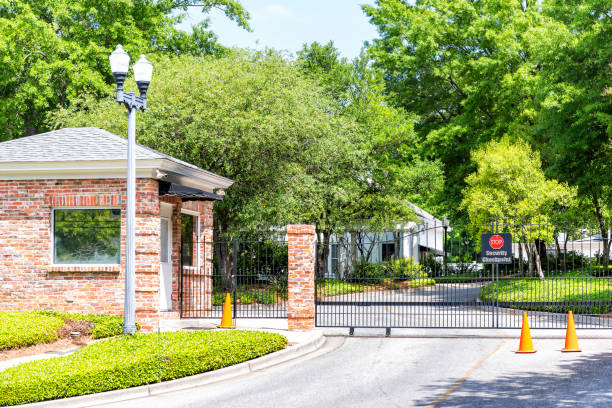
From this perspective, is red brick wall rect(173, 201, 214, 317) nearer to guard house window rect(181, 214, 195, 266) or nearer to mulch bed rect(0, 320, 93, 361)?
guard house window rect(181, 214, 195, 266)

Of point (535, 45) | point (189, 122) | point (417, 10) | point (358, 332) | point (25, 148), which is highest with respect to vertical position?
point (417, 10)

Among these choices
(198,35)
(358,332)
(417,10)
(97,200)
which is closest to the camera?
(97,200)

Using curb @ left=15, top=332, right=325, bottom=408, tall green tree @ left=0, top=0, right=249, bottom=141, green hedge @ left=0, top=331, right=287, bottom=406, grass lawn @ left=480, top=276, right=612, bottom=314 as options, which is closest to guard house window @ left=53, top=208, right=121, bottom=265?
green hedge @ left=0, top=331, right=287, bottom=406

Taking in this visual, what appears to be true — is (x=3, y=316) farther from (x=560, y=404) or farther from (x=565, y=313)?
(x=565, y=313)

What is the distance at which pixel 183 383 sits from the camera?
1161 centimetres

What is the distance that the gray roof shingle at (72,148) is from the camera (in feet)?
56.7

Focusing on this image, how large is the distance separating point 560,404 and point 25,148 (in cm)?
1467

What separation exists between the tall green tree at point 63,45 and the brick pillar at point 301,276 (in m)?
18.7

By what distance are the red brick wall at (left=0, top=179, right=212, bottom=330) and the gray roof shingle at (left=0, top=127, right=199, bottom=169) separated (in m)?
0.63

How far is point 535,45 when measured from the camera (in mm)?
31438

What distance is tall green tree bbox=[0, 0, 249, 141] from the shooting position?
33500mm

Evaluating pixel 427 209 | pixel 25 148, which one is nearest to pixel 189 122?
pixel 25 148

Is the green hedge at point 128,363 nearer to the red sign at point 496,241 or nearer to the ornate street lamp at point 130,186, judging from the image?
the ornate street lamp at point 130,186

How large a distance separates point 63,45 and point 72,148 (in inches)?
696
